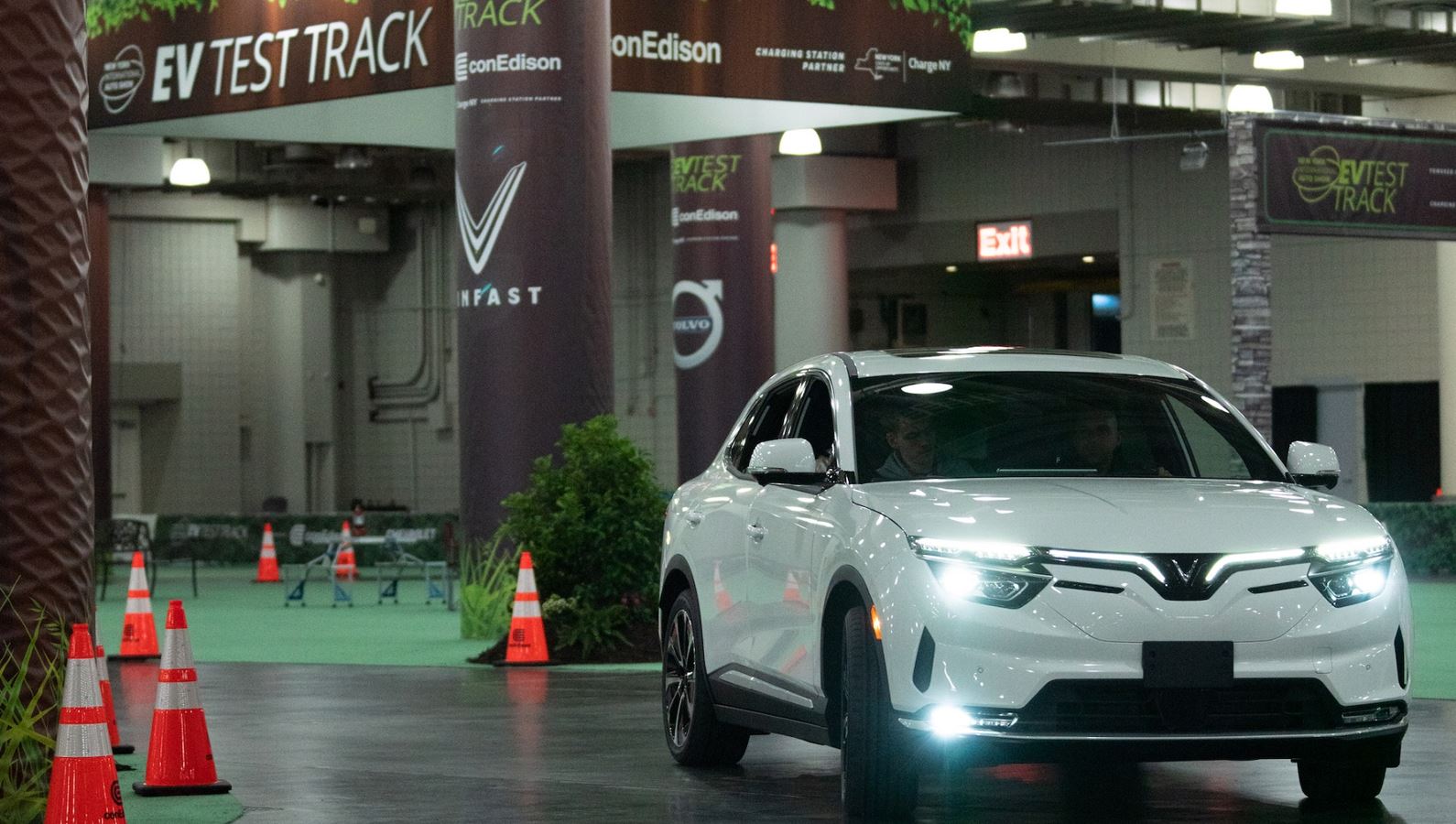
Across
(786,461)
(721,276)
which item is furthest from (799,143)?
(786,461)

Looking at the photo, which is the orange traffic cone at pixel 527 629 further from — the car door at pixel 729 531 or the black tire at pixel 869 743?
the black tire at pixel 869 743

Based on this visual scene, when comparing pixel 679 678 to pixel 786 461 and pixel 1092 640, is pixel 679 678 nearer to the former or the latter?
pixel 786 461

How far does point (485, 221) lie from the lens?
19.2 meters

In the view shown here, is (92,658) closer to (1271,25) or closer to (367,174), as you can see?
(1271,25)

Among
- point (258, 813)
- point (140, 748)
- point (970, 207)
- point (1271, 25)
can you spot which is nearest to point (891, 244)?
point (970, 207)

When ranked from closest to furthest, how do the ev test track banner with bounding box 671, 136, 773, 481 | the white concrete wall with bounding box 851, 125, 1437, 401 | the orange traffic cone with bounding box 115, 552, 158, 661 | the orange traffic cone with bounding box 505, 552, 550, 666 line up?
the orange traffic cone with bounding box 505, 552, 550, 666, the orange traffic cone with bounding box 115, 552, 158, 661, the ev test track banner with bounding box 671, 136, 773, 481, the white concrete wall with bounding box 851, 125, 1437, 401

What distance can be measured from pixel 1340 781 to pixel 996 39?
20988 millimetres

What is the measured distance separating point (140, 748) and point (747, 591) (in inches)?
164

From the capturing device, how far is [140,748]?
12469 mm

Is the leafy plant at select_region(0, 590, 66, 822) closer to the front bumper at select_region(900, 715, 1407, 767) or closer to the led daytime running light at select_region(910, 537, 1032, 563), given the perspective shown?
the front bumper at select_region(900, 715, 1407, 767)

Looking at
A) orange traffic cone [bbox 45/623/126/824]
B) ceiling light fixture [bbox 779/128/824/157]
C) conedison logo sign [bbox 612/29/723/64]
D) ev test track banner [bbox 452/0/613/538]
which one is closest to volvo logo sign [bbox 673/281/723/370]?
ceiling light fixture [bbox 779/128/824/157]

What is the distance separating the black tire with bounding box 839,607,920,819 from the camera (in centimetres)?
823

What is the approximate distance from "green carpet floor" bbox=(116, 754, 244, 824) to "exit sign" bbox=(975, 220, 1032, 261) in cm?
3237

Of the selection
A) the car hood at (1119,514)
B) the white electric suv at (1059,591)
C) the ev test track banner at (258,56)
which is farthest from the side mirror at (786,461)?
the ev test track banner at (258,56)
